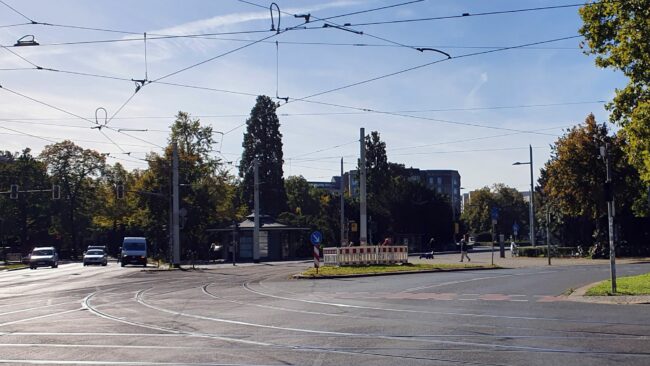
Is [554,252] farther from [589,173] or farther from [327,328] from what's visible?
[327,328]

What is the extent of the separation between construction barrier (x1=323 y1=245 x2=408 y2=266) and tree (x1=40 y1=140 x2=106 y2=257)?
2201 inches

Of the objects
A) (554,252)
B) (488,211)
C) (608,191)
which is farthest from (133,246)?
(488,211)

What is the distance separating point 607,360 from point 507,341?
90.4 inches

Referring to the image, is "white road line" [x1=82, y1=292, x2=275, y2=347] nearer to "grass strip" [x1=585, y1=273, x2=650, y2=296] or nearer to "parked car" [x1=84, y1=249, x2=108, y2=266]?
"grass strip" [x1=585, y1=273, x2=650, y2=296]

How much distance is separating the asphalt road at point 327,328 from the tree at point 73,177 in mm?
68178

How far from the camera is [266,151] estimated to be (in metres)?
90.6

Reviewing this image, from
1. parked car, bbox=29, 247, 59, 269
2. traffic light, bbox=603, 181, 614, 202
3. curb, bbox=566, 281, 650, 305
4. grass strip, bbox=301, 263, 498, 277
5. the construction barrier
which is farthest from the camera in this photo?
parked car, bbox=29, 247, 59, 269

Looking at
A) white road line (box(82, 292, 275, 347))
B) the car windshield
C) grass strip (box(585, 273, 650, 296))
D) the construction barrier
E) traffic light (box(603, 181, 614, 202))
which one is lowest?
white road line (box(82, 292, 275, 347))

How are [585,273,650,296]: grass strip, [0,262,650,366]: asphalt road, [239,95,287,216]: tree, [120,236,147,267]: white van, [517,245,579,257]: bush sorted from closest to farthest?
[0,262,650,366]: asphalt road < [585,273,650,296]: grass strip < [517,245,579,257]: bush < [120,236,147,267]: white van < [239,95,287,216]: tree

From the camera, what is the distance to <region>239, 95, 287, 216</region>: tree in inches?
3565

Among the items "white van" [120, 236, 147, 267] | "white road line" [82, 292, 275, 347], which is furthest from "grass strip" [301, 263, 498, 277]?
"white van" [120, 236, 147, 267]

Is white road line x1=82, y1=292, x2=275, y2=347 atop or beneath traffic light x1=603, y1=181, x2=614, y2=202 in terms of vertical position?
beneath

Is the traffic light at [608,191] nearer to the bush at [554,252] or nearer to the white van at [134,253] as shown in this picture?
the bush at [554,252]

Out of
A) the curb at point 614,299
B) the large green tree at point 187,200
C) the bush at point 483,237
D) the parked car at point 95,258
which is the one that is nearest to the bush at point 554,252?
the large green tree at point 187,200
